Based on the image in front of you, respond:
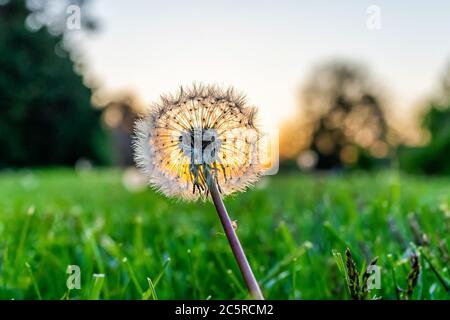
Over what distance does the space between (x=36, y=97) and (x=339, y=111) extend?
16.3m

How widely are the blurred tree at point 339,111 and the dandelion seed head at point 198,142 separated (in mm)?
21628

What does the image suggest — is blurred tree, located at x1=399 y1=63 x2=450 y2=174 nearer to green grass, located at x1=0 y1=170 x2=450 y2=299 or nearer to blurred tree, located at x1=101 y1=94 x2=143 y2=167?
blurred tree, located at x1=101 y1=94 x2=143 y2=167

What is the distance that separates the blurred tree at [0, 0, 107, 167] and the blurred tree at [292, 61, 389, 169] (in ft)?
32.2

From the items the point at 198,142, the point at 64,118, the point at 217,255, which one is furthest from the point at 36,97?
the point at 198,142

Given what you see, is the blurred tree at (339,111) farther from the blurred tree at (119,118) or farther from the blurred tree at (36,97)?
the blurred tree at (36,97)

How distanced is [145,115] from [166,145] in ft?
0.18

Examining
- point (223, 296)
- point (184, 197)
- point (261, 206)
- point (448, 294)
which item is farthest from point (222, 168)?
point (261, 206)

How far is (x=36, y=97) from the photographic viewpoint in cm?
1521

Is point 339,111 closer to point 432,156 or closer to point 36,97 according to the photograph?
point 432,156

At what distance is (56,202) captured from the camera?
411 centimetres

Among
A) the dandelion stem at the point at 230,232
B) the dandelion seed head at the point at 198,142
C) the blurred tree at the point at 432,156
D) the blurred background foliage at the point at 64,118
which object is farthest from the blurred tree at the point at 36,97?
the dandelion stem at the point at 230,232

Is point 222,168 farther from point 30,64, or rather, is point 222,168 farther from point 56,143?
point 56,143

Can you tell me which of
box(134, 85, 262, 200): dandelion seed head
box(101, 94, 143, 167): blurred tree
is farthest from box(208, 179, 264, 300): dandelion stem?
box(101, 94, 143, 167): blurred tree

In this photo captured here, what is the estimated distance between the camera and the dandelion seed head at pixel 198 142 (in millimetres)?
680
